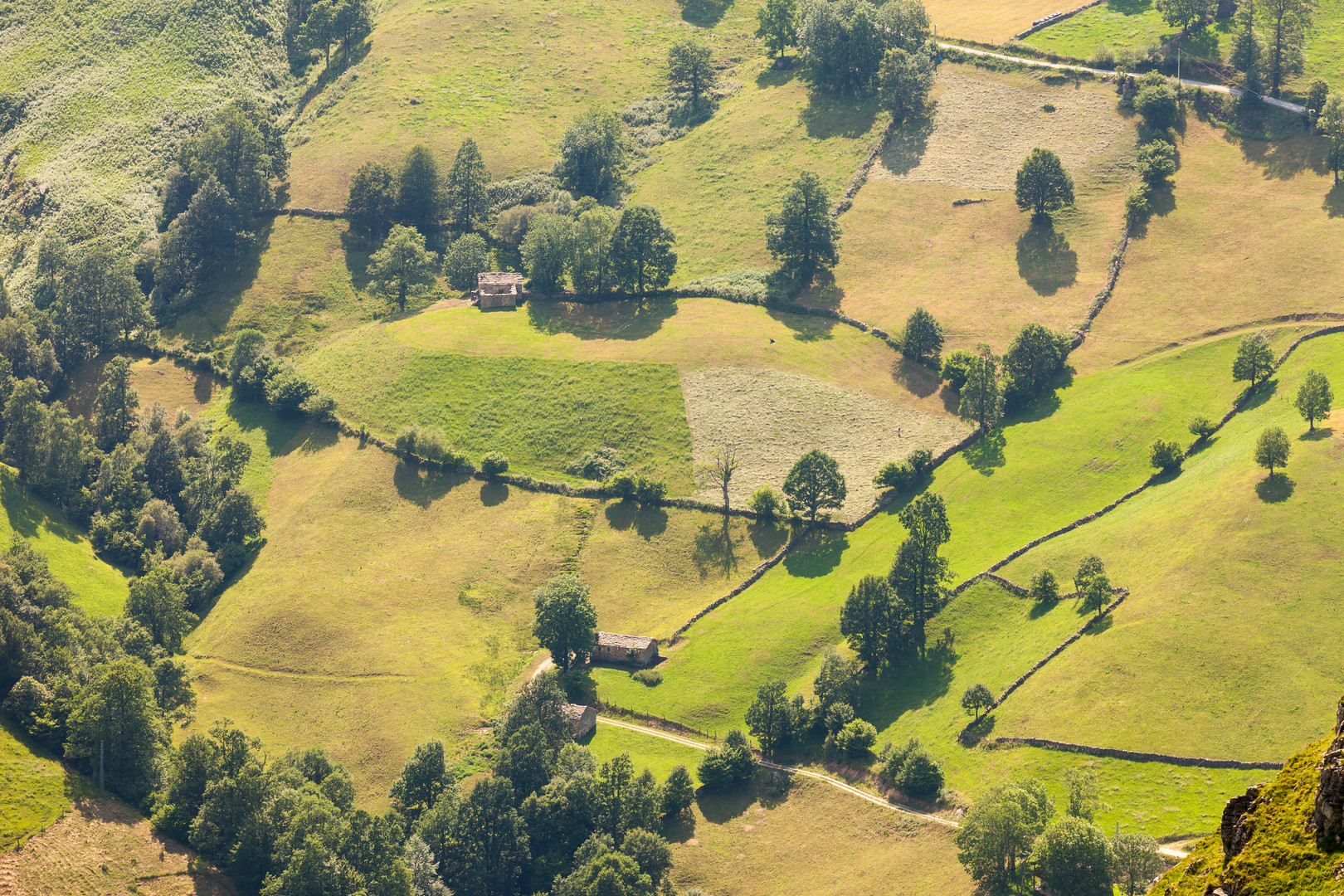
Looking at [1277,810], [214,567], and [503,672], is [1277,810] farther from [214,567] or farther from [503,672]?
[214,567]

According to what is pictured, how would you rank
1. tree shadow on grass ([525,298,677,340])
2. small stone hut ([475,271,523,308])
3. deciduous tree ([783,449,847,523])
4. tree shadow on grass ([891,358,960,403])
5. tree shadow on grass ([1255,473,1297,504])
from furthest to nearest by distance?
small stone hut ([475,271,523,308])
tree shadow on grass ([525,298,677,340])
tree shadow on grass ([891,358,960,403])
deciduous tree ([783,449,847,523])
tree shadow on grass ([1255,473,1297,504])

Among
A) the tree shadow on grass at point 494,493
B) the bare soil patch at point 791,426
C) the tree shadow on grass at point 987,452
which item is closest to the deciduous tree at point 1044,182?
the bare soil patch at point 791,426

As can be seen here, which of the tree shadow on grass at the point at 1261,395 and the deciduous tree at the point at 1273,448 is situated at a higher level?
the deciduous tree at the point at 1273,448

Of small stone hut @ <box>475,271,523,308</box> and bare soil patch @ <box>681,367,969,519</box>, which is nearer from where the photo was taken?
bare soil patch @ <box>681,367,969,519</box>

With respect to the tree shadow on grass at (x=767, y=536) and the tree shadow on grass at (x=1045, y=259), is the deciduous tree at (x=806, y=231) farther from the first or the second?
the tree shadow on grass at (x=767, y=536)

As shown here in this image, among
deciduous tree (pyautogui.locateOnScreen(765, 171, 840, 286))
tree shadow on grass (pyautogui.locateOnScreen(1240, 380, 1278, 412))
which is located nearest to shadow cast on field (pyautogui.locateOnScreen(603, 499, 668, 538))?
deciduous tree (pyautogui.locateOnScreen(765, 171, 840, 286))

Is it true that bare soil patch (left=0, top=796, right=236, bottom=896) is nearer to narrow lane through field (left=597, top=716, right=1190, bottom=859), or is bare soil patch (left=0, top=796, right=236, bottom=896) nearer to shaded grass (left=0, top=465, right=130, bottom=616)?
shaded grass (left=0, top=465, right=130, bottom=616)
